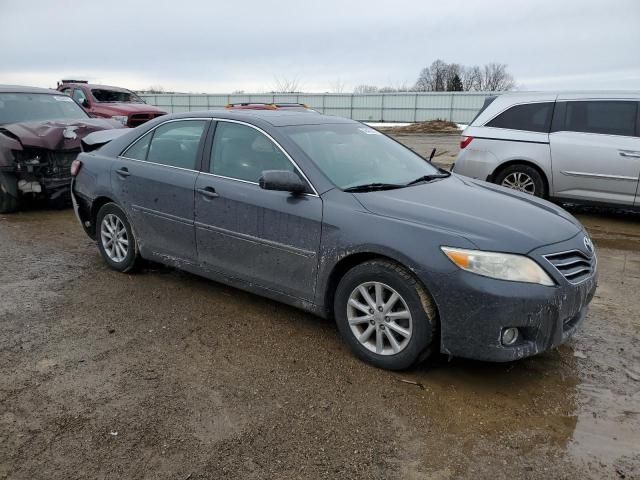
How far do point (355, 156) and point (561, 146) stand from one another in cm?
457

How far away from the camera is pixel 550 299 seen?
10.1 feet

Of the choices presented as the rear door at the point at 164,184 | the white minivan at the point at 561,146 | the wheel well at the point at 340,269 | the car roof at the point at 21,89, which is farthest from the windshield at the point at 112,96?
the wheel well at the point at 340,269

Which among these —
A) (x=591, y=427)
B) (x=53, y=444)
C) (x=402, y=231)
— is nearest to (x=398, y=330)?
(x=402, y=231)

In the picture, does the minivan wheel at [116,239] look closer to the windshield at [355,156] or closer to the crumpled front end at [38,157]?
the windshield at [355,156]

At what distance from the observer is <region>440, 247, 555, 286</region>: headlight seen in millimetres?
3076

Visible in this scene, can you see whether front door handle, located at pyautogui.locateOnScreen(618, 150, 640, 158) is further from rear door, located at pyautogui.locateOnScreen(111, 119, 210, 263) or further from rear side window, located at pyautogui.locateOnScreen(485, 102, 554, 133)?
rear door, located at pyautogui.locateOnScreen(111, 119, 210, 263)

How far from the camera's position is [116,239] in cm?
522

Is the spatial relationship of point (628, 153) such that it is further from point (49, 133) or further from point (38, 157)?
point (38, 157)

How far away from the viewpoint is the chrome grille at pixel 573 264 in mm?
3213

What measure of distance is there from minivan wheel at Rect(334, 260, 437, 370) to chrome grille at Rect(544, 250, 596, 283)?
77 cm

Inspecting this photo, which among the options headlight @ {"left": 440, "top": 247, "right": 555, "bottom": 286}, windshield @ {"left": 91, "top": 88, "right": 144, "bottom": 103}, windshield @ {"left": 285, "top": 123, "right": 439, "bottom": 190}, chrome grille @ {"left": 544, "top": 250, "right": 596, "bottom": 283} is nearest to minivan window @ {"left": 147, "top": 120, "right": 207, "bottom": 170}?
windshield @ {"left": 285, "top": 123, "right": 439, "bottom": 190}

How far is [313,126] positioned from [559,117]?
4.82 m

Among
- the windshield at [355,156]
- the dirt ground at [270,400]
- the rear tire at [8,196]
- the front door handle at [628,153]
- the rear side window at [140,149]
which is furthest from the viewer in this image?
the rear tire at [8,196]

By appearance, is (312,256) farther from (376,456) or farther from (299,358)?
(376,456)
